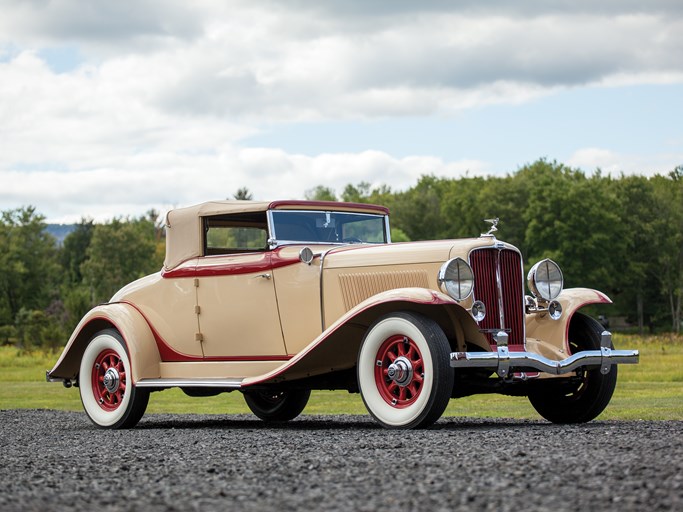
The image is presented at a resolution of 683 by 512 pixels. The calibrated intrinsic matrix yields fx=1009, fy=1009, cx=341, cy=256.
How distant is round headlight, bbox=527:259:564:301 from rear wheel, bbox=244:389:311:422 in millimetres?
3532

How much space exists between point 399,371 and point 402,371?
27 mm

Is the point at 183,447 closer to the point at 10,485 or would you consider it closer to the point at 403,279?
the point at 10,485

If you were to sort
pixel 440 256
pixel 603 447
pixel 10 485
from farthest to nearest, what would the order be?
pixel 440 256 → pixel 603 447 → pixel 10 485

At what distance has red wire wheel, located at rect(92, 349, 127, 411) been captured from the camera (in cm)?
1158

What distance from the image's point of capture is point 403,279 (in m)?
9.78

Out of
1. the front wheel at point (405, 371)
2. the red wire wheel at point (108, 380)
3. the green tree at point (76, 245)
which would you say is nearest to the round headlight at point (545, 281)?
the front wheel at point (405, 371)

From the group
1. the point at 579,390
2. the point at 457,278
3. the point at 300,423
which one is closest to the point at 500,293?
the point at 457,278

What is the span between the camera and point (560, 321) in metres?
10.3

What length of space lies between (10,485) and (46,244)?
7183 centimetres

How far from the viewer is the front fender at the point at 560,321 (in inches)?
403

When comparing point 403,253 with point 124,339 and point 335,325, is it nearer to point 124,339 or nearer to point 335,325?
point 335,325

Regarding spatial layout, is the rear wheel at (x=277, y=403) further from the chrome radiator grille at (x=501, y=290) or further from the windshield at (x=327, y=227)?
the chrome radiator grille at (x=501, y=290)

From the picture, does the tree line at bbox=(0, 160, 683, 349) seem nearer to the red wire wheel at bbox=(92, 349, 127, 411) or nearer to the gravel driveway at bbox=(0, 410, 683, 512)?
the red wire wheel at bbox=(92, 349, 127, 411)

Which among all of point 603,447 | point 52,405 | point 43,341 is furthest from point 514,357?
point 43,341
